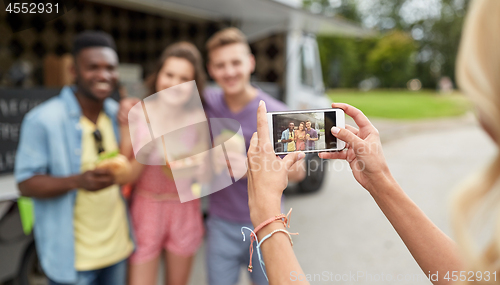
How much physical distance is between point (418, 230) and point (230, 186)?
0.94m

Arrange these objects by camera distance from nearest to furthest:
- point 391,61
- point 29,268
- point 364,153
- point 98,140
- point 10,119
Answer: point 364,153
point 98,140
point 29,268
point 10,119
point 391,61

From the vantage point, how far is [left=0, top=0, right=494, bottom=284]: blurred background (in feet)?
8.79

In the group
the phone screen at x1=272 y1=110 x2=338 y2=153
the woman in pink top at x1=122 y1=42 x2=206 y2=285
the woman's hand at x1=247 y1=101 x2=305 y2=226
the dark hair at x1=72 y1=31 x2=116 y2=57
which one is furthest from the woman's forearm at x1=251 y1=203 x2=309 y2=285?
the dark hair at x1=72 y1=31 x2=116 y2=57

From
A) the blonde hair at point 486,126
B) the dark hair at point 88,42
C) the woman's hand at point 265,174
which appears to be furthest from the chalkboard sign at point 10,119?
the blonde hair at point 486,126

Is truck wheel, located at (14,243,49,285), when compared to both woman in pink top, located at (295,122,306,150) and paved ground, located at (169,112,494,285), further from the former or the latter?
woman in pink top, located at (295,122,306,150)

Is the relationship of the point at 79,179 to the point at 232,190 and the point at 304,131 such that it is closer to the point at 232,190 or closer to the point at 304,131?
the point at 232,190

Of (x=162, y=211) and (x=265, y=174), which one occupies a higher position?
(x=265, y=174)

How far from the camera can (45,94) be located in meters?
3.03

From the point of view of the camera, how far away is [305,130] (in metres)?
0.83

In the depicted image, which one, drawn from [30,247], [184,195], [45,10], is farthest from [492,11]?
[30,247]

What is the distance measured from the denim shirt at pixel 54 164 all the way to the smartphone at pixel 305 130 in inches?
48.4

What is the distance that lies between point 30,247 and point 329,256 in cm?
252

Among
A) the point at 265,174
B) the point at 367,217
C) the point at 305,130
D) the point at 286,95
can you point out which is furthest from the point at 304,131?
the point at 286,95

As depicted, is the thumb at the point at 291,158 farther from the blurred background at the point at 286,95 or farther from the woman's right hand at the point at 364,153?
the blurred background at the point at 286,95
